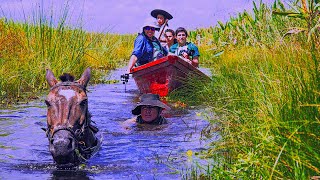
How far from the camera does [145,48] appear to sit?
16.8 m

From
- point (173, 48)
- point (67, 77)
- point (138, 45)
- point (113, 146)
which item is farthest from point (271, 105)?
point (173, 48)

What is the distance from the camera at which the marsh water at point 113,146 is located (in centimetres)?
779

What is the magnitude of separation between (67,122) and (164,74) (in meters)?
9.02

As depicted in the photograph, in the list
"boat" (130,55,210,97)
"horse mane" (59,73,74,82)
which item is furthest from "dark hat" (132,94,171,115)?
"boat" (130,55,210,97)

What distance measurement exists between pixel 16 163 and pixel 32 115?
14.7 feet

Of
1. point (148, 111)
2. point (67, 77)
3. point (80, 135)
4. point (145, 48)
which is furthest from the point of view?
point (145, 48)

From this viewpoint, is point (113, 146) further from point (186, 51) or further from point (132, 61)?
point (186, 51)

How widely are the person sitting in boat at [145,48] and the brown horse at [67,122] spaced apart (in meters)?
8.71

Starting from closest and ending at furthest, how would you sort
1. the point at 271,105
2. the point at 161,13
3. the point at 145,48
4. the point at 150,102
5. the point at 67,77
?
the point at 271,105, the point at 67,77, the point at 150,102, the point at 145,48, the point at 161,13

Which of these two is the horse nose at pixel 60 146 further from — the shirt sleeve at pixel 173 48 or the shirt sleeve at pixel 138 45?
the shirt sleeve at pixel 173 48

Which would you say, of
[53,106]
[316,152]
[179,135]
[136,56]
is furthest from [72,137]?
[136,56]

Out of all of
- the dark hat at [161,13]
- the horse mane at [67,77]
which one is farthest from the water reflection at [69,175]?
the dark hat at [161,13]

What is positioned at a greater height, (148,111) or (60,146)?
(148,111)

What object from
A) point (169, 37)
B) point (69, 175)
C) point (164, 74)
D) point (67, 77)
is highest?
point (169, 37)
